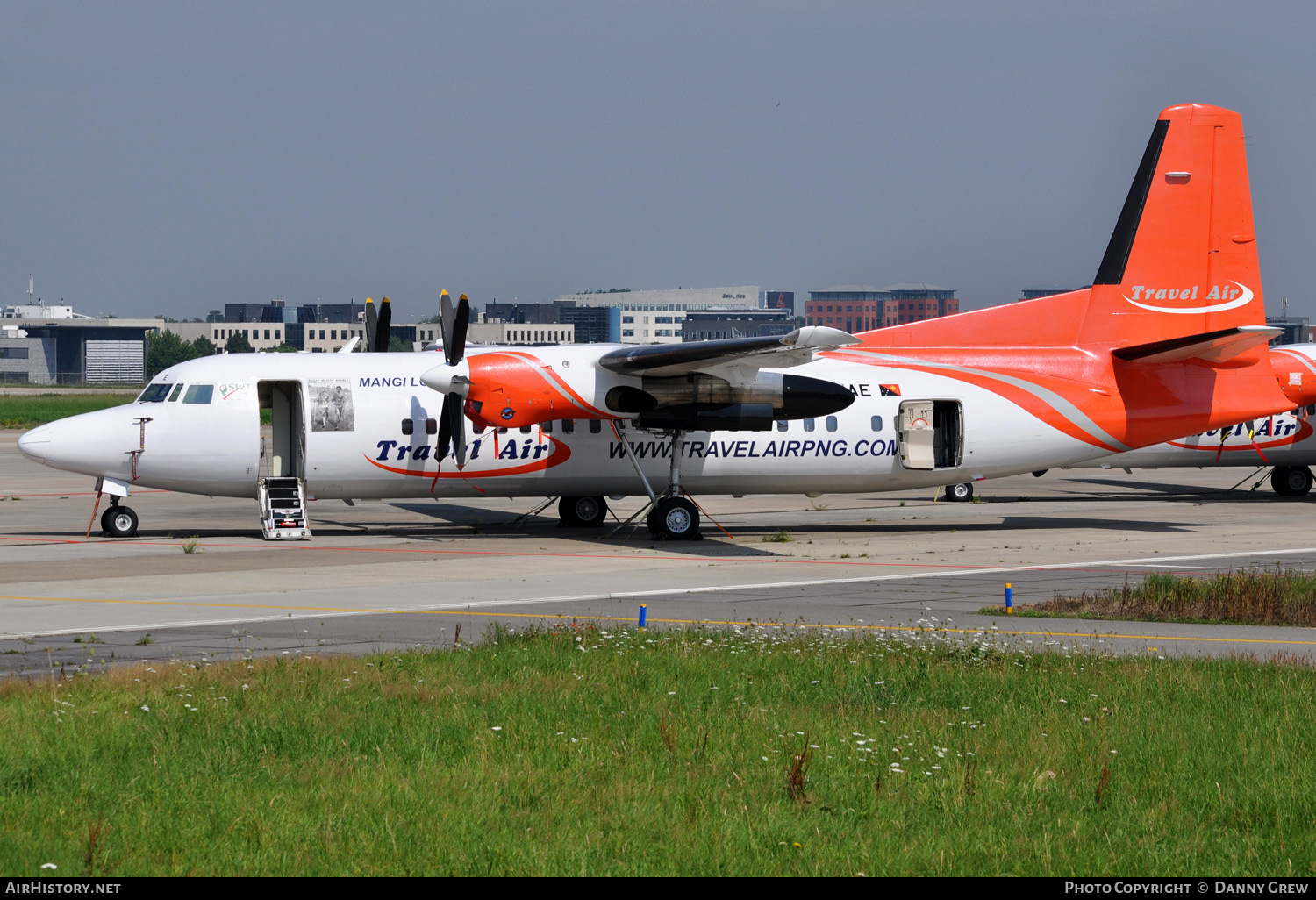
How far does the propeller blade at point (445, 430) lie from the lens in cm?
2705

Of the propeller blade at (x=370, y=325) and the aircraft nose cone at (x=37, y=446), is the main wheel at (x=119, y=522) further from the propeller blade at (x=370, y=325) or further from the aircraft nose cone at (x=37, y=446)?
the propeller blade at (x=370, y=325)

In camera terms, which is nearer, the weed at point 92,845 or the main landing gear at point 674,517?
the weed at point 92,845

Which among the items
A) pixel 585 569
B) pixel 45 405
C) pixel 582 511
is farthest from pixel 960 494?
pixel 45 405

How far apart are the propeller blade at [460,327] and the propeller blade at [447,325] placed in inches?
5.6

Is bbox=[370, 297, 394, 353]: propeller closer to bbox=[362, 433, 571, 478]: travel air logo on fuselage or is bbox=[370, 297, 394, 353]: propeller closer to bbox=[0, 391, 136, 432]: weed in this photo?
bbox=[362, 433, 571, 478]: travel air logo on fuselage

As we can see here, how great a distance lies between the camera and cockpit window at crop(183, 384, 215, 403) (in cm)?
2755

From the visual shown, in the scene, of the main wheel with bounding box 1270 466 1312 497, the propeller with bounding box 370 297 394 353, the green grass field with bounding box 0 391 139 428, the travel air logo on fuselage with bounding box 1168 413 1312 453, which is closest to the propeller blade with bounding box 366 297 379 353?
the propeller with bounding box 370 297 394 353

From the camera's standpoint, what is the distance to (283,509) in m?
27.5

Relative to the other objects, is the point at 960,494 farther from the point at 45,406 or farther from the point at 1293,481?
the point at 45,406

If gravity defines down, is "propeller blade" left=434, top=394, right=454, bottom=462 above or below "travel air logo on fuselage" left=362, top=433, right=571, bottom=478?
above

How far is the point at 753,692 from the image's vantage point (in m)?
12.3

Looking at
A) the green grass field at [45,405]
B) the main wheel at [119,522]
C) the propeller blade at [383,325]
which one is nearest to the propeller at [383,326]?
the propeller blade at [383,325]

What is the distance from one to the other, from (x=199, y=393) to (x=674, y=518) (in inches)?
403

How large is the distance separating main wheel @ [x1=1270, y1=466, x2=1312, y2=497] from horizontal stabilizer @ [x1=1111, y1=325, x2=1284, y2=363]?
39.7 ft
